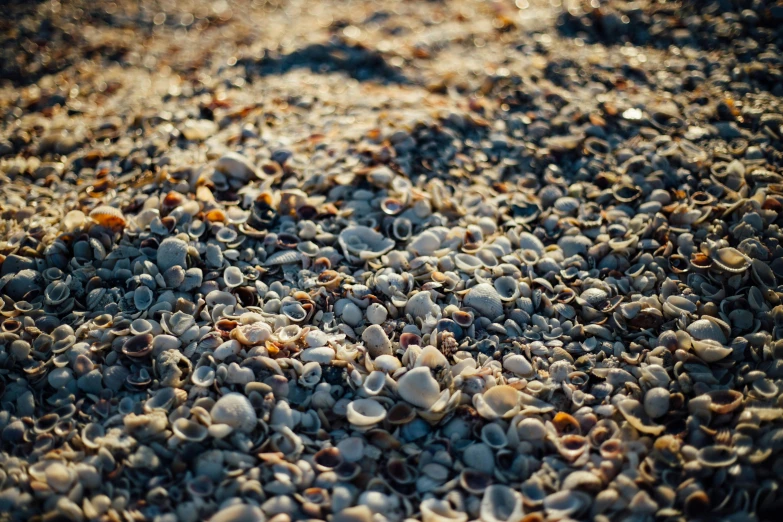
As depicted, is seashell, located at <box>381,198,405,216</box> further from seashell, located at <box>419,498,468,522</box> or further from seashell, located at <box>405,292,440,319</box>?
seashell, located at <box>419,498,468,522</box>

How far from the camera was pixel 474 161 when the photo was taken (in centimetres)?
339

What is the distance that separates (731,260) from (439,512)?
1892 mm

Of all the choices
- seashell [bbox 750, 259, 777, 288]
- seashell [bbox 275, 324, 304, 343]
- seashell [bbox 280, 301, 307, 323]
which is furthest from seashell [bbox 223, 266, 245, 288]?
seashell [bbox 750, 259, 777, 288]

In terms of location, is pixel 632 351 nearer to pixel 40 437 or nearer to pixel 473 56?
pixel 40 437

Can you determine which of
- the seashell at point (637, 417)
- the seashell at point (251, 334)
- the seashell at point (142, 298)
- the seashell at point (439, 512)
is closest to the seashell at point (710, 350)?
the seashell at point (637, 417)

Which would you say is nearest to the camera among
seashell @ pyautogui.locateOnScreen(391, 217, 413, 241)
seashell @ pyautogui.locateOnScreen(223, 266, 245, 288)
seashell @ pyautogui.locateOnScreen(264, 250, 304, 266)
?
seashell @ pyautogui.locateOnScreen(223, 266, 245, 288)

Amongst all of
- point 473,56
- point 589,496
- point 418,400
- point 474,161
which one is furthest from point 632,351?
point 473,56

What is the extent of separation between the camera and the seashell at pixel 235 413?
1.99m

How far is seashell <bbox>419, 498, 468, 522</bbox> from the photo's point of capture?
1798mm

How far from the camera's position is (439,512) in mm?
1832

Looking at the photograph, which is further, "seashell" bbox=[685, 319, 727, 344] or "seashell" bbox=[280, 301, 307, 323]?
"seashell" bbox=[280, 301, 307, 323]

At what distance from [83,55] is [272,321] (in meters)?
4.12

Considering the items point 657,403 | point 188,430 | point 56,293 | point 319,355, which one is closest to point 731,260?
point 657,403

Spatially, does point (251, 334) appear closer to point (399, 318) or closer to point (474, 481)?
point (399, 318)
